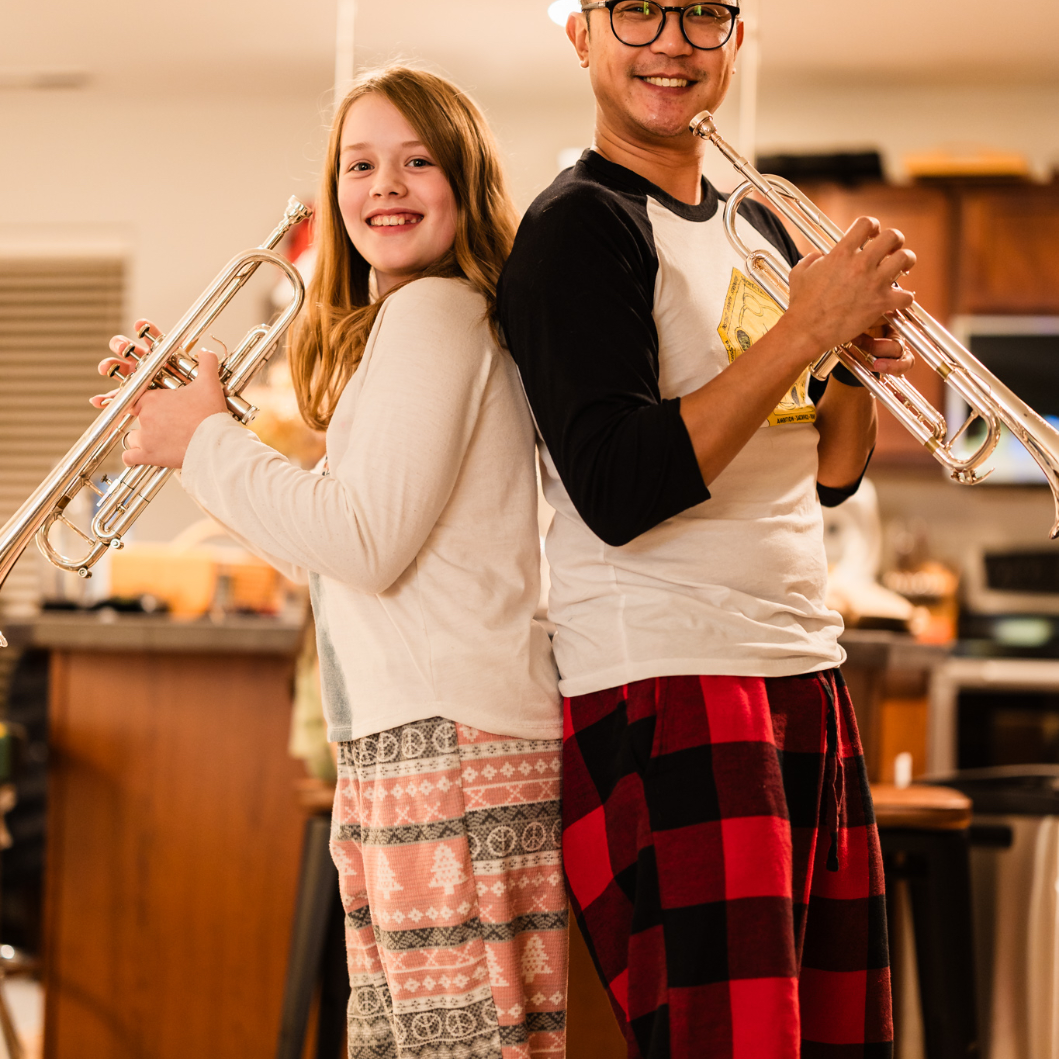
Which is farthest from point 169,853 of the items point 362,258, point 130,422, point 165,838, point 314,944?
point 362,258

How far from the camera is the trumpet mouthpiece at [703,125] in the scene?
40.1 inches

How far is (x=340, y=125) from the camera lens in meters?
1.14

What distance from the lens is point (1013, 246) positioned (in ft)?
13.6

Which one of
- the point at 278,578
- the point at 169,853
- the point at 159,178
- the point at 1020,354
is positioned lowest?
the point at 169,853

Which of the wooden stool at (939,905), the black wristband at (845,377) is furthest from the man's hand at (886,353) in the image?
the wooden stool at (939,905)

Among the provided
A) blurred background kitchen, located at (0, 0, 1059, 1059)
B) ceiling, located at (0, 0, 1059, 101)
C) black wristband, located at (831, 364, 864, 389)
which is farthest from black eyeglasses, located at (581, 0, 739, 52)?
ceiling, located at (0, 0, 1059, 101)

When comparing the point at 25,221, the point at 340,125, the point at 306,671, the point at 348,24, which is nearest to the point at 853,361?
the point at 340,125

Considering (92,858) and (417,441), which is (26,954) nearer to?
(92,858)

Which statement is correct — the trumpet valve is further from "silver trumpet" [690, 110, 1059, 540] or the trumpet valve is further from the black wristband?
the black wristband

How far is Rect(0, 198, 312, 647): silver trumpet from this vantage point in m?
1.07

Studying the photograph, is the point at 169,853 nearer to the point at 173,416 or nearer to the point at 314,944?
the point at 314,944

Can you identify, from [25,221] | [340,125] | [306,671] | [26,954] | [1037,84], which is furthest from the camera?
[25,221]

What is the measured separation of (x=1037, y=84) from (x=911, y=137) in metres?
0.49

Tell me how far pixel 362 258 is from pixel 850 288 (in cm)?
54
